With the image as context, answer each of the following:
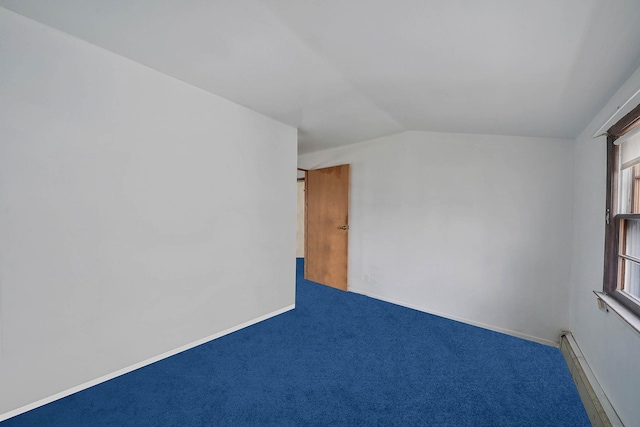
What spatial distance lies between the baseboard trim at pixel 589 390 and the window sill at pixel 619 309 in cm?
52

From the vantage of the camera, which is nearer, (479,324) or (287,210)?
(479,324)

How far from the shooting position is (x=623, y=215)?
5.69 feet

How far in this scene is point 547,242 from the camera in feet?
8.86

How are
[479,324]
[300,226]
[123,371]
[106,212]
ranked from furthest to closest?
1. [300,226]
2. [479,324]
3. [123,371]
4. [106,212]

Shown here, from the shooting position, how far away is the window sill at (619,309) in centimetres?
141

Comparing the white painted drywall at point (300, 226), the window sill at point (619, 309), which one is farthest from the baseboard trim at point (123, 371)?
the white painted drywall at point (300, 226)

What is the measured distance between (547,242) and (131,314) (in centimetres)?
372

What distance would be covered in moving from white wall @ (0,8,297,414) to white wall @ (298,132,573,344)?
186cm

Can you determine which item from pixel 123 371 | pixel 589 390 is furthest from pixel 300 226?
pixel 589 390

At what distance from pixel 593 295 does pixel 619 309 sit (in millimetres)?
582

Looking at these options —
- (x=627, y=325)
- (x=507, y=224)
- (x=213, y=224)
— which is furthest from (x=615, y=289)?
(x=213, y=224)

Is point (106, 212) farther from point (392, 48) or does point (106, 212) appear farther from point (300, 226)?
point (300, 226)

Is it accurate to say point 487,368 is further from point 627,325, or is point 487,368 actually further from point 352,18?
point 352,18

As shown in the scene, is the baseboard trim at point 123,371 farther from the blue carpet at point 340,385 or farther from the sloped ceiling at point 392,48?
the sloped ceiling at point 392,48
